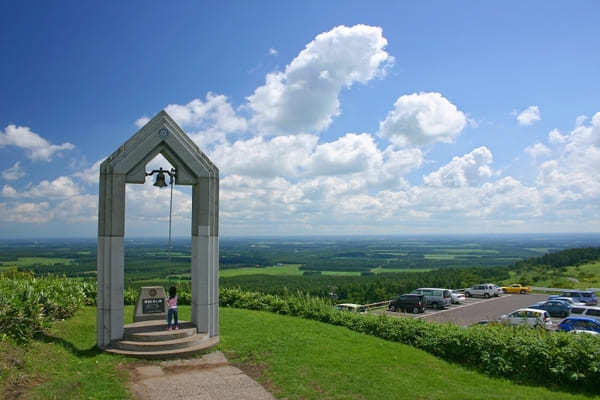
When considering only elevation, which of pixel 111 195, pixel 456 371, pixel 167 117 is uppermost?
pixel 167 117

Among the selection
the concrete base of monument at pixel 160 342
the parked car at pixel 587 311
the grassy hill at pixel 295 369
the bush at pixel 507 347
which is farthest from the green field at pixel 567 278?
the concrete base of monument at pixel 160 342

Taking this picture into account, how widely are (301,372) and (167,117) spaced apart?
8080 millimetres

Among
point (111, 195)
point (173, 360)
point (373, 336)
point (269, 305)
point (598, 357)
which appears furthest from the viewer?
point (269, 305)

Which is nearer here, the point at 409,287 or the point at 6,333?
the point at 6,333

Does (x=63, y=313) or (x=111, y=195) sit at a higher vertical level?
(x=111, y=195)

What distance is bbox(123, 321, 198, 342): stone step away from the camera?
11.4m

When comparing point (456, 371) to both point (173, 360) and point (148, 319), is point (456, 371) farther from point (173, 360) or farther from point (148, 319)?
point (148, 319)

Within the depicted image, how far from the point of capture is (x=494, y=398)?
8.63m

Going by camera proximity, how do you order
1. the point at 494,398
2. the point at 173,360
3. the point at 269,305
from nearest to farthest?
the point at 494,398
the point at 173,360
the point at 269,305

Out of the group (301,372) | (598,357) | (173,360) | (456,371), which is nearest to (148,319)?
(173,360)

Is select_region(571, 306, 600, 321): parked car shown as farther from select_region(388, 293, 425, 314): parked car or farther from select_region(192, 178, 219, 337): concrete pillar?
select_region(192, 178, 219, 337): concrete pillar

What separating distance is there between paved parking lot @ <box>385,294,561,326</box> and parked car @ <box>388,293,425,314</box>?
60 centimetres

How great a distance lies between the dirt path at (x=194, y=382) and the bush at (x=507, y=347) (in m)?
5.34

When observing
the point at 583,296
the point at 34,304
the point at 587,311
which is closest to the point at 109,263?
the point at 34,304
